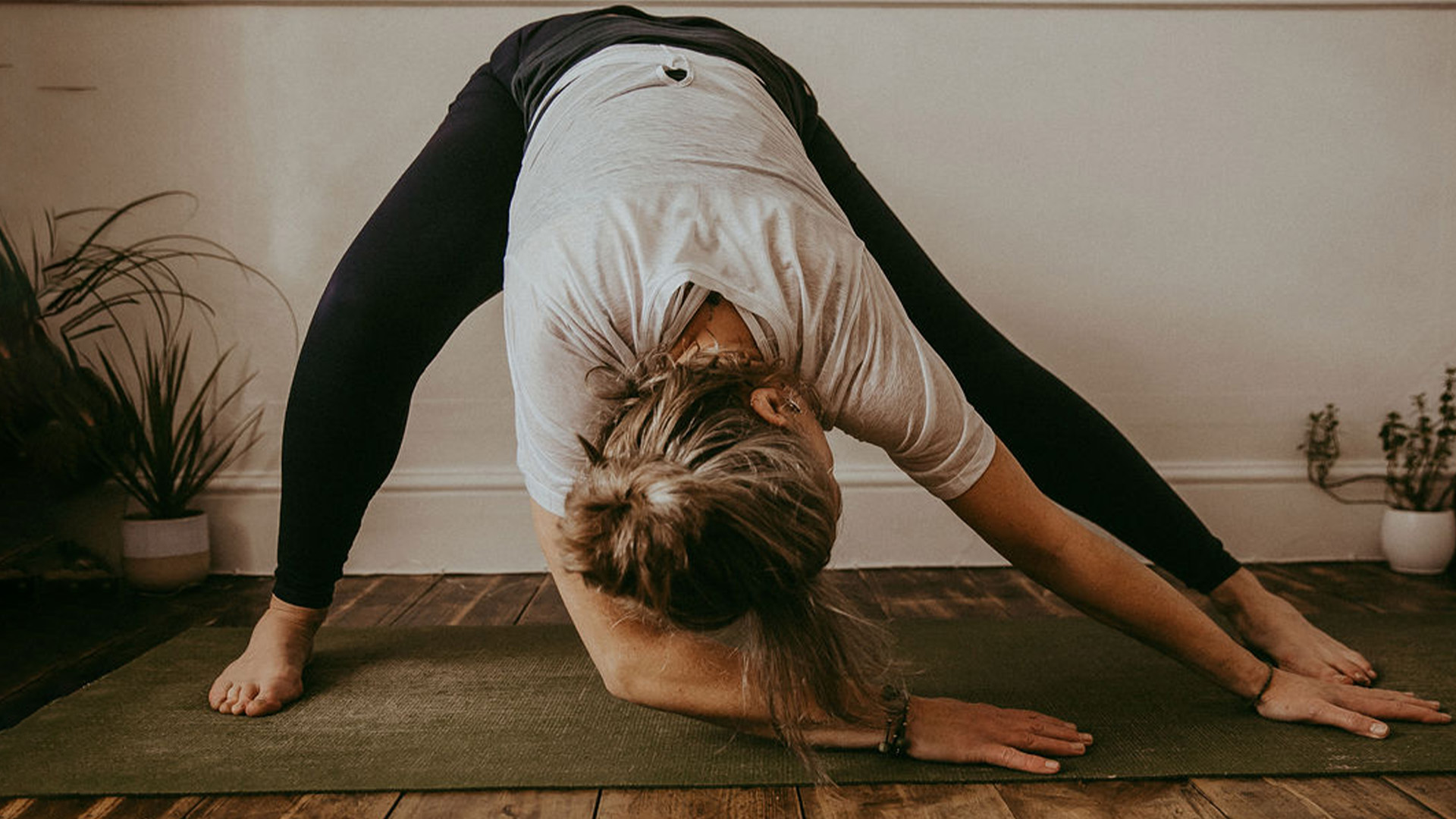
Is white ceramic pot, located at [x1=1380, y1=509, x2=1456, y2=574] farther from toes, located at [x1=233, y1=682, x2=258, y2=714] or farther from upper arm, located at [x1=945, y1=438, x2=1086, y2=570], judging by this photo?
toes, located at [x1=233, y1=682, x2=258, y2=714]

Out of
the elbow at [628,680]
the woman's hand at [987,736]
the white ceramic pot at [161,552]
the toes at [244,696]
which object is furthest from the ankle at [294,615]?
the woman's hand at [987,736]

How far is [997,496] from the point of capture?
1.12m

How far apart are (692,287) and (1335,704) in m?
0.92

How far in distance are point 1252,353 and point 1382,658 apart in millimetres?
910

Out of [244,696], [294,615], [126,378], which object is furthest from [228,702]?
[126,378]

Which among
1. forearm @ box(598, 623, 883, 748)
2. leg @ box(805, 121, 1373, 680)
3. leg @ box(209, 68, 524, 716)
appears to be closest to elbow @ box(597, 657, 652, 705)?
forearm @ box(598, 623, 883, 748)

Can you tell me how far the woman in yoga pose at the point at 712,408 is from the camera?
917 mm

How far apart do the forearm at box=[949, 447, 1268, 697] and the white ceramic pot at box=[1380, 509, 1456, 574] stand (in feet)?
3.70

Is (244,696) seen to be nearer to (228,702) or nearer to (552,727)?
(228,702)

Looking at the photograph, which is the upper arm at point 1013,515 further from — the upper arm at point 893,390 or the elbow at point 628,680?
the elbow at point 628,680

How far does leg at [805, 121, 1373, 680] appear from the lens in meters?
1.42

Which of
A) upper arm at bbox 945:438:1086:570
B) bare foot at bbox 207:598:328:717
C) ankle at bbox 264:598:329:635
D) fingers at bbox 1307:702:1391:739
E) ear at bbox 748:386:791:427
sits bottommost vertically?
bare foot at bbox 207:598:328:717

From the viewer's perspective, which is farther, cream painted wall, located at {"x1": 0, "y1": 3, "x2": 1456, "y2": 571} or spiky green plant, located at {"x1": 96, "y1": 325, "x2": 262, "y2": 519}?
cream painted wall, located at {"x1": 0, "y1": 3, "x2": 1456, "y2": 571}

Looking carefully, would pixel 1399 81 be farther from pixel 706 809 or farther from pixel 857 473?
pixel 706 809
